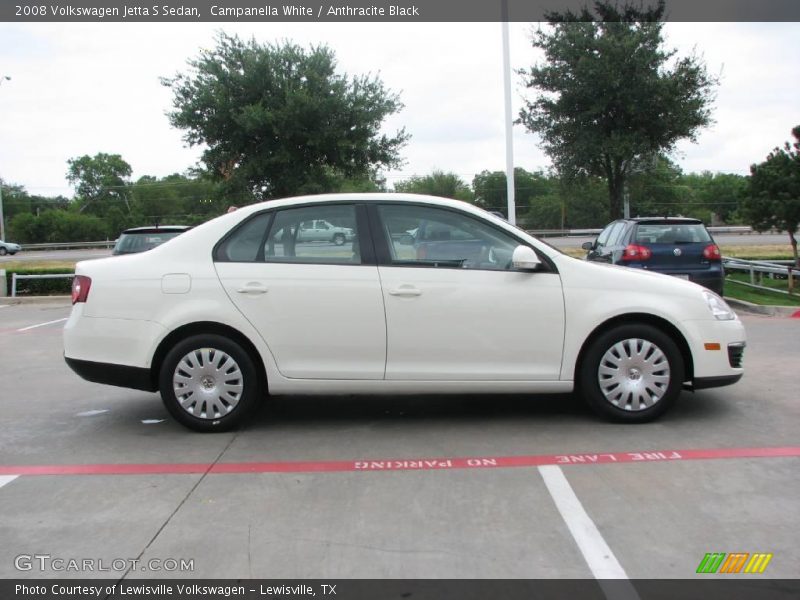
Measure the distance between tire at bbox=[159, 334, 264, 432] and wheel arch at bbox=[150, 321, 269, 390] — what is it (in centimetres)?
6

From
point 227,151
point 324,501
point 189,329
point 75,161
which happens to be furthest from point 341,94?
point 75,161

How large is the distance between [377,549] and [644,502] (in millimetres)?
1526

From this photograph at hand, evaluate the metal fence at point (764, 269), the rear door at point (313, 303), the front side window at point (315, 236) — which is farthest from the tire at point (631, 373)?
the metal fence at point (764, 269)

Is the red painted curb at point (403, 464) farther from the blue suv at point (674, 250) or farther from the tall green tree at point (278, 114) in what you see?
the tall green tree at point (278, 114)

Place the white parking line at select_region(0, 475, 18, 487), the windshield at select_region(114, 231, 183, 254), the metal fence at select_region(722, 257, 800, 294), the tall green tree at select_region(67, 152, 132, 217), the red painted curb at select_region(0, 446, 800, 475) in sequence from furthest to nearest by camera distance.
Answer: the tall green tree at select_region(67, 152, 132, 217) → the metal fence at select_region(722, 257, 800, 294) → the windshield at select_region(114, 231, 183, 254) → the red painted curb at select_region(0, 446, 800, 475) → the white parking line at select_region(0, 475, 18, 487)

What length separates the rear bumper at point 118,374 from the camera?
514 centimetres

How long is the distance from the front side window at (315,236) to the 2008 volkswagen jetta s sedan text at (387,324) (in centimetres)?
2

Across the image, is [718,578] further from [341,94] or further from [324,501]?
[341,94]

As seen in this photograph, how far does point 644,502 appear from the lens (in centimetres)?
383

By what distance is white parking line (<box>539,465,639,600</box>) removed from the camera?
2980 millimetres

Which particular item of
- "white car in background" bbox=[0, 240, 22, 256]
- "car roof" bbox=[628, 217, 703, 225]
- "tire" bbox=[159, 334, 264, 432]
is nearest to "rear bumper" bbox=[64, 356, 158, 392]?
"tire" bbox=[159, 334, 264, 432]

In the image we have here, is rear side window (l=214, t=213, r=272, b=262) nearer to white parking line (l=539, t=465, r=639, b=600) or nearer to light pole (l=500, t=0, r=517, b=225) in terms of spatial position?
white parking line (l=539, t=465, r=639, b=600)

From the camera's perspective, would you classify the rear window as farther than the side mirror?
Yes

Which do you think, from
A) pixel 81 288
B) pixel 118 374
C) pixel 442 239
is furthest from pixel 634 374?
Answer: pixel 81 288
